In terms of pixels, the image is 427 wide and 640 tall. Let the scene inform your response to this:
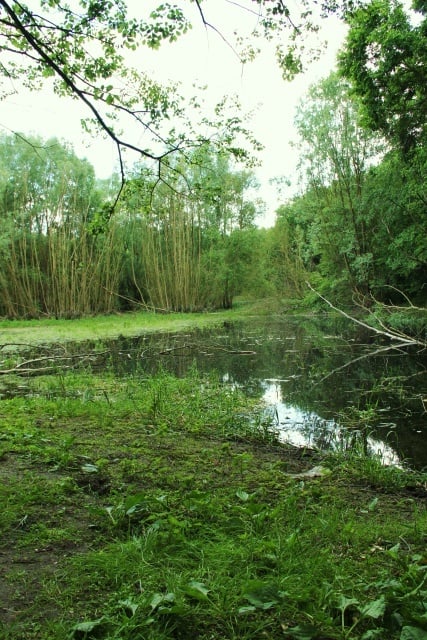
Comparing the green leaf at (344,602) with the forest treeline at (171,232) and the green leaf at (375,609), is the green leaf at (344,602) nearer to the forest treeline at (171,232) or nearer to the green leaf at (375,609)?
the green leaf at (375,609)

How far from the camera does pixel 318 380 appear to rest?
684cm

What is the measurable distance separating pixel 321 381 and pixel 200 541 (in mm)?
4740

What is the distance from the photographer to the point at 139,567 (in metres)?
1.70

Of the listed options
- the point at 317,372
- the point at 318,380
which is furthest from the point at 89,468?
the point at 317,372

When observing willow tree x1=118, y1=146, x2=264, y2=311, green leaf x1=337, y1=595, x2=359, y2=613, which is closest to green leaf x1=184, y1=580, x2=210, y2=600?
green leaf x1=337, y1=595, x2=359, y2=613

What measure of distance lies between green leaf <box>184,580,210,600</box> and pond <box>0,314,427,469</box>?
8.92ft

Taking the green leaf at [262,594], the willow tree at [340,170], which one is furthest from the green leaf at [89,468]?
the willow tree at [340,170]

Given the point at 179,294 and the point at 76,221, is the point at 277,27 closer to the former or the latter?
the point at 76,221

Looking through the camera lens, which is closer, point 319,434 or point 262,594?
point 262,594

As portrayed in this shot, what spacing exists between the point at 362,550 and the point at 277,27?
12.9ft

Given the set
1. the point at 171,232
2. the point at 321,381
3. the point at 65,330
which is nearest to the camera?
the point at 321,381

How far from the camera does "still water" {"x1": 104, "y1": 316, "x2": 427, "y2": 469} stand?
4.41 meters

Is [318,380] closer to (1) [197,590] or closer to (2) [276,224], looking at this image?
(1) [197,590]

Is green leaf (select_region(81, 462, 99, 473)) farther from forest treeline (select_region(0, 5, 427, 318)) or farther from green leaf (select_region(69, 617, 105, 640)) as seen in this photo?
forest treeline (select_region(0, 5, 427, 318))
